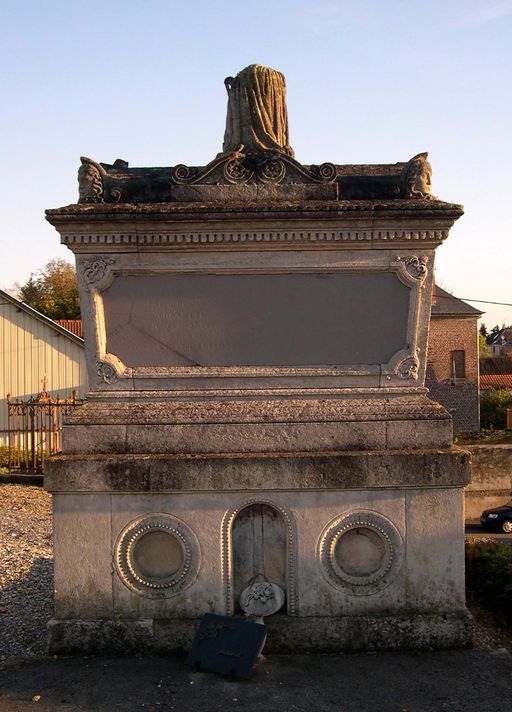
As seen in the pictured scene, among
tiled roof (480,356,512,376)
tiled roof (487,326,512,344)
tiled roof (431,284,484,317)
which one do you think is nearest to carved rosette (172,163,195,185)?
tiled roof (431,284,484,317)

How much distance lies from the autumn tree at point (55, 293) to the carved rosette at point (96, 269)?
34450mm

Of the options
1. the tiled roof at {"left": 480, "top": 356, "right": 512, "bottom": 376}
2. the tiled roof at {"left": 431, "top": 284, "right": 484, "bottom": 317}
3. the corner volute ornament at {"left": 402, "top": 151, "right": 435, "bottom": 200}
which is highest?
the tiled roof at {"left": 431, "top": 284, "right": 484, "bottom": 317}

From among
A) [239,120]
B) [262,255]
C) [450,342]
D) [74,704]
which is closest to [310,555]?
[74,704]

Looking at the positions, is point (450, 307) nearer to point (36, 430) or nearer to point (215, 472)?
point (36, 430)

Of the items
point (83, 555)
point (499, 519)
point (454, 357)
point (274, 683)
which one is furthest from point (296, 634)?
point (454, 357)

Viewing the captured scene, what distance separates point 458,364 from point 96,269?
3389cm

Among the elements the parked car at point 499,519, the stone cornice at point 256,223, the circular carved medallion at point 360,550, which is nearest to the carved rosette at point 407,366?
the stone cornice at point 256,223

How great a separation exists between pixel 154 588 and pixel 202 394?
1.74 metres

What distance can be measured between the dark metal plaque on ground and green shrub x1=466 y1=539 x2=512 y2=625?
99.5 inches

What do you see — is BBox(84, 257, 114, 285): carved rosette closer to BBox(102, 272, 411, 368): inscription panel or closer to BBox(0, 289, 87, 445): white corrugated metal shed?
BBox(102, 272, 411, 368): inscription panel

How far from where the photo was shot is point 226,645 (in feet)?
18.4

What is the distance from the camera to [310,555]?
6.07 meters

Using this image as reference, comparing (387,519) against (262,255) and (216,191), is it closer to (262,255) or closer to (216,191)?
(262,255)

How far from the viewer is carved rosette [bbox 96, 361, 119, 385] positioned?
632cm
